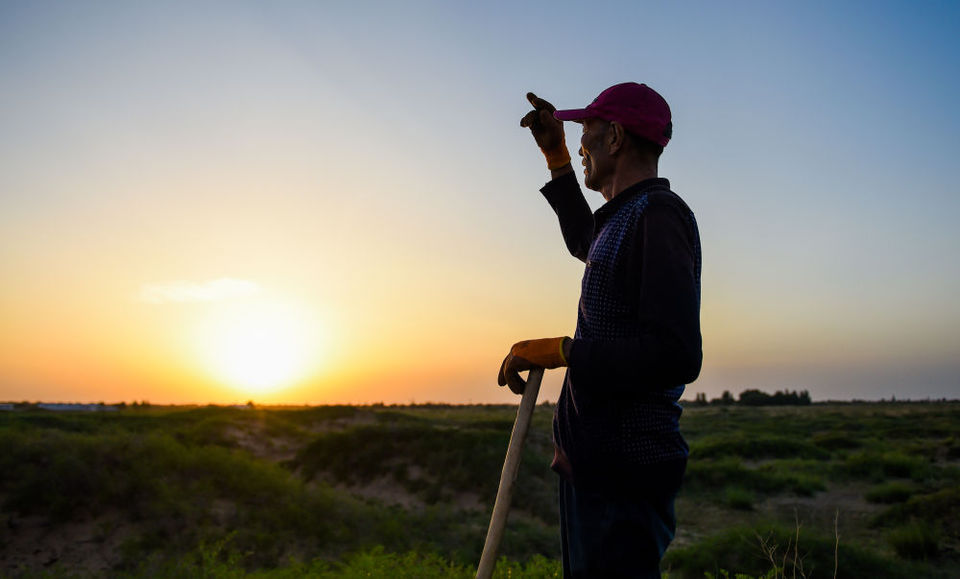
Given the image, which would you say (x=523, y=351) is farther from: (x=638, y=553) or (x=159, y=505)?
(x=159, y=505)

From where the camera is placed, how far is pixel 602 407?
1.65 metres

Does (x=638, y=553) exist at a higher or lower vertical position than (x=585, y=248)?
lower

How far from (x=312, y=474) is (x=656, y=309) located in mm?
17588

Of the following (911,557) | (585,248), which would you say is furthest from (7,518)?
(911,557)

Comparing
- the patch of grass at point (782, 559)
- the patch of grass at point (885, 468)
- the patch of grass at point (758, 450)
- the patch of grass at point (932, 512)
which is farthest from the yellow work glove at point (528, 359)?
the patch of grass at point (758, 450)

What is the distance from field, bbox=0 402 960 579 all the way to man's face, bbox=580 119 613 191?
119 inches

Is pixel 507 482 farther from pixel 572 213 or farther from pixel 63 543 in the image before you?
pixel 63 543

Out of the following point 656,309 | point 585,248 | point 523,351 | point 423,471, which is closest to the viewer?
point 656,309

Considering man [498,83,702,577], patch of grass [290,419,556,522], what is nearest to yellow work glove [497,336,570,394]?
man [498,83,702,577]

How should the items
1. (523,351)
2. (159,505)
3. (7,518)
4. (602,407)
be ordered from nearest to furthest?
1. (602,407)
2. (523,351)
3. (7,518)
4. (159,505)

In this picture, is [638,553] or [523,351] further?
[523,351]

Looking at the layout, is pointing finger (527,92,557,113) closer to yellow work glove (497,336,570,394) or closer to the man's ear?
the man's ear

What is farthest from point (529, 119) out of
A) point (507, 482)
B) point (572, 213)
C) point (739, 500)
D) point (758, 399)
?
point (758, 399)

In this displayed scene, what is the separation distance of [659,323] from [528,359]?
0.46 m
